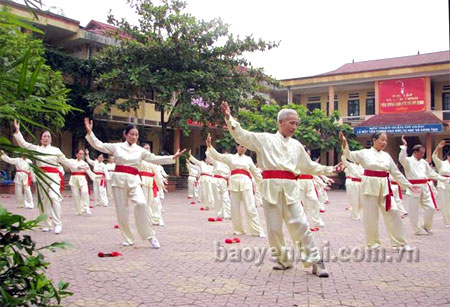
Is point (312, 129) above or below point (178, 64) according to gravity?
below

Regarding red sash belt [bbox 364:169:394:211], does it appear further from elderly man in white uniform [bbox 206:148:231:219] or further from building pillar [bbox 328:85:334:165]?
building pillar [bbox 328:85:334:165]

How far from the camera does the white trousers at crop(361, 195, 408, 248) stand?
23.1 ft

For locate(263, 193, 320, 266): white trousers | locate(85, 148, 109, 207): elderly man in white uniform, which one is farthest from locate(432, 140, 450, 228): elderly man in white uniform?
locate(85, 148, 109, 207): elderly man in white uniform

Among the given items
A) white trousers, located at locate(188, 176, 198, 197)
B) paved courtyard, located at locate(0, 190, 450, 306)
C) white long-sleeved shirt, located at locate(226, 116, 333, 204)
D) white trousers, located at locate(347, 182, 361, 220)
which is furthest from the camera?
white trousers, located at locate(188, 176, 198, 197)

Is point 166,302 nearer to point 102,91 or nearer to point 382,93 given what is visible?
point 102,91

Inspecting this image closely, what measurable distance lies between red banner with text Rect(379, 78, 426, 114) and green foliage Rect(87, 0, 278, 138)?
1139cm

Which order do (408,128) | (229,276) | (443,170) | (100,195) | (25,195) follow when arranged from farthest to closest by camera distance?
(408,128) → (100,195) → (25,195) → (443,170) → (229,276)

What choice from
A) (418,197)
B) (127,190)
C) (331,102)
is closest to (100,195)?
(127,190)

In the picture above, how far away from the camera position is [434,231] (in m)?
9.80

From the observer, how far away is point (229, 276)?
5.22 meters

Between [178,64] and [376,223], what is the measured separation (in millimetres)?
16348

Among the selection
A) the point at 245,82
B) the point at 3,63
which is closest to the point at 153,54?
the point at 245,82

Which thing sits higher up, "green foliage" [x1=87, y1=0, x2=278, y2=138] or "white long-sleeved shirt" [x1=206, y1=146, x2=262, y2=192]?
"green foliage" [x1=87, y1=0, x2=278, y2=138]

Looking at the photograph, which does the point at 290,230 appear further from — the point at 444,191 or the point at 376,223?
the point at 444,191
